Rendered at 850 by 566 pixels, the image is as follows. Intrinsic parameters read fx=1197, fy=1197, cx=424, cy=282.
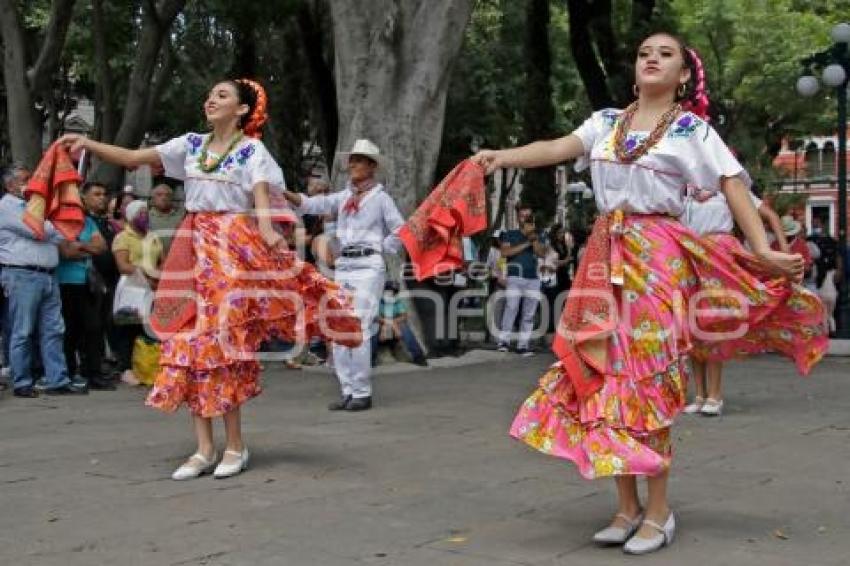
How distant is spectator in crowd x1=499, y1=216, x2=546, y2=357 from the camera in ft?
48.9

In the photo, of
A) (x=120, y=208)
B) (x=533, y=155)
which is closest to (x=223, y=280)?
(x=533, y=155)

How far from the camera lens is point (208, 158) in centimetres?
638

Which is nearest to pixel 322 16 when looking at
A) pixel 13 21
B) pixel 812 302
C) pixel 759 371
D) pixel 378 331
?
pixel 13 21

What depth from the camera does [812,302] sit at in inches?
208

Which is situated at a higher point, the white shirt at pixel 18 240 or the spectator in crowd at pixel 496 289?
the white shirt at pixel 18 240

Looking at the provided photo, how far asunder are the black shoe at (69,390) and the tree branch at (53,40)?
684 cm

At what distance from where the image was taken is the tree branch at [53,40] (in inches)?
613

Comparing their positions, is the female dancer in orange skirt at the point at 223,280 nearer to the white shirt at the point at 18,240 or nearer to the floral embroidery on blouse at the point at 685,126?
the floral embroidery on blouse at the point at 685,126

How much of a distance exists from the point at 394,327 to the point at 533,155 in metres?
7.32

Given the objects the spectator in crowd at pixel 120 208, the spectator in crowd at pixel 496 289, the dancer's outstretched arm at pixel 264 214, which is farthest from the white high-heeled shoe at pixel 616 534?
the spectator in crowd at pixel 496 289

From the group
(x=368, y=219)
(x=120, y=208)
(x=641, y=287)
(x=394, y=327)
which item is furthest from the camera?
(x=120, y=208)

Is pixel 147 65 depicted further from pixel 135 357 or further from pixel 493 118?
pixel 493 118

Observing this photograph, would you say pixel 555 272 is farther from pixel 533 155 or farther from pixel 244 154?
pixel 533 155

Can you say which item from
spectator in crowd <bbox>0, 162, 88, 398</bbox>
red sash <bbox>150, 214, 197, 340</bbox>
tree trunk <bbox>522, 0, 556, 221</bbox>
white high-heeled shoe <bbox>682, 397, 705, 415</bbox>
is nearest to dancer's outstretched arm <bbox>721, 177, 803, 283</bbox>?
red sash <bbox>150, 214, 197, 340</bbox>
